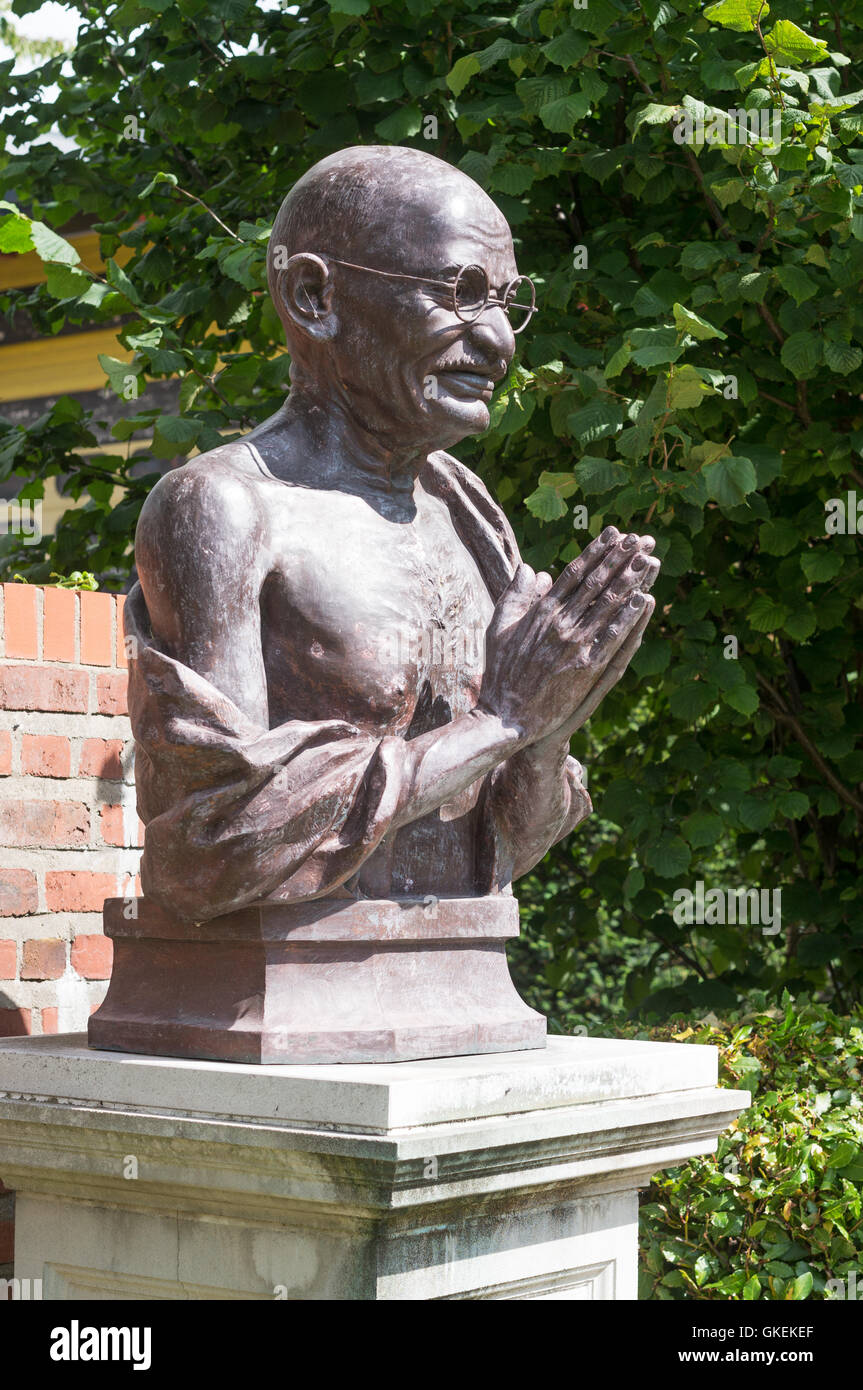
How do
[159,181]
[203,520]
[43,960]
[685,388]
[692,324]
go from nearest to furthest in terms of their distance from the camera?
[203,520]
[43,960]
[692,324]
[685,388]
[159,181]

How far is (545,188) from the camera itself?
189 inches

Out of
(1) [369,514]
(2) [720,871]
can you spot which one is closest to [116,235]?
(1) [369,514]

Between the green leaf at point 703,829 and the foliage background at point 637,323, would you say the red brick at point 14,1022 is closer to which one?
the foliage background at point 637,323

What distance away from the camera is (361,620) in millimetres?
2465

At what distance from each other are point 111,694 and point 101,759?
15 centimetres

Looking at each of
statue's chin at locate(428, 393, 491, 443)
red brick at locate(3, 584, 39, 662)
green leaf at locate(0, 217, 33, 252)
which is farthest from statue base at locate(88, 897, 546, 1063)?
green leaf at locate(0, 217, 33, 252)

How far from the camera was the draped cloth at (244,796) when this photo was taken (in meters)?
2.26

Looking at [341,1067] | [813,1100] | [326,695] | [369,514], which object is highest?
[369,514]

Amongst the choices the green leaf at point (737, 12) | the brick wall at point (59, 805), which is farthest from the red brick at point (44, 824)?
the green leaf at point (737, 12)

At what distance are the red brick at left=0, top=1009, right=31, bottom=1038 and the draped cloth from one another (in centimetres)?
110

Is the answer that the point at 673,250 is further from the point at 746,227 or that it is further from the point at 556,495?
the point at 556,495

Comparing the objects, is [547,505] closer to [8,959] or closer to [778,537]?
[778,537]

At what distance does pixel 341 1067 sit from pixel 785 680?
310 centimetres

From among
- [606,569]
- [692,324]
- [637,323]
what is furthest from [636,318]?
[606,569]
